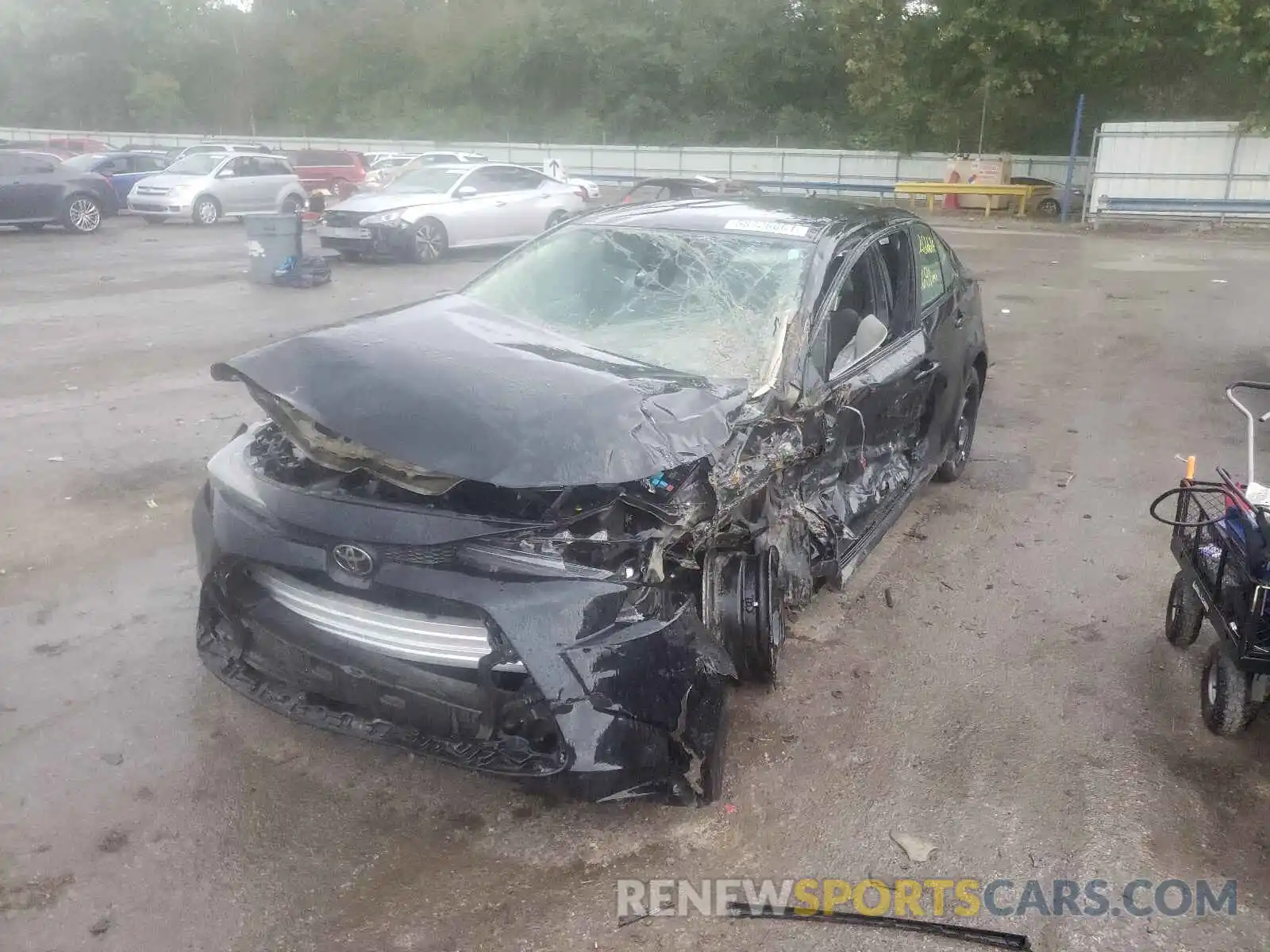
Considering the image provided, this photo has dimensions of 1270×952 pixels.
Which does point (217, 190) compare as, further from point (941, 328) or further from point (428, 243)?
point (941, 328)

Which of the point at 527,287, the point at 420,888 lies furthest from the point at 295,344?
the point at 420,888

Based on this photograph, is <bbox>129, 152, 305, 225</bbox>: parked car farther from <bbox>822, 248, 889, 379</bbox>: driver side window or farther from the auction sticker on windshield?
<bbox>822, 248, 889, 379</bbox>: driver side window

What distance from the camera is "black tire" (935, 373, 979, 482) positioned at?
5945 millimetres

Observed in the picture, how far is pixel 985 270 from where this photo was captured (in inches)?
627

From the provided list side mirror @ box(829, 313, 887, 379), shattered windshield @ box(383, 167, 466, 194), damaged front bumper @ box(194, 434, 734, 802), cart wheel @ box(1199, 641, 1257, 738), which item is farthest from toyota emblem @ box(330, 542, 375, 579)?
shattered windshield @ box(383, 167, 466, 194)

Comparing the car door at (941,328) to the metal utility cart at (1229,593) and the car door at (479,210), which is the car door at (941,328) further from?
the car door at (479,210)

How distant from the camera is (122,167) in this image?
2252cm

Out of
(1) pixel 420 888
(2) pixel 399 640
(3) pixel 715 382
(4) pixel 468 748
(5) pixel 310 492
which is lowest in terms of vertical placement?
(1) pixel 420 888

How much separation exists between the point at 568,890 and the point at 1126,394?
7298mm

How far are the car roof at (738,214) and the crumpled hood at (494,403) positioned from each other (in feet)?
4.20

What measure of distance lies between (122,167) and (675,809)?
79.5 ft

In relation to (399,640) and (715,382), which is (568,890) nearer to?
(399,640)

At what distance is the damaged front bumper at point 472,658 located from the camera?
2703 mm

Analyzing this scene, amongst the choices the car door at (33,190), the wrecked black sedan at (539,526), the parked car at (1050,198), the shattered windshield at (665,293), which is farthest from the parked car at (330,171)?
the wrecked black sedan at (539,526)
